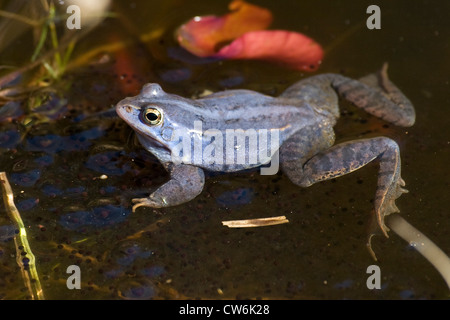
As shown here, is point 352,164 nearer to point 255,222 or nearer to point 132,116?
point 255,222

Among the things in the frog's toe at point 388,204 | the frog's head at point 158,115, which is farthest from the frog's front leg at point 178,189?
the frog's toe at point 388,204

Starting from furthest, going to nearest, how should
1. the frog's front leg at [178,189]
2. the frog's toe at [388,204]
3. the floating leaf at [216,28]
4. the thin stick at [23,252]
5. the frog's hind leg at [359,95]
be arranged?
the floating leaf at [216,28], the frog's hind leg at [359,95], the frog's front leg at [178,189], the frog's toe at [388,204], the thin stick at [23,252]

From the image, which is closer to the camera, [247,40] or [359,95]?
[359,95]

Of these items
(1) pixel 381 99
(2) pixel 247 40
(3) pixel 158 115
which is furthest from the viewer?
(2) pixel 247 40

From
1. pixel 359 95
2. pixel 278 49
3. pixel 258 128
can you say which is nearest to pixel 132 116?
pixel 258 128

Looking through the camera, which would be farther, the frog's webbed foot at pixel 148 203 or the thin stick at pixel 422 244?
the frog's webbed foot at pixel 148 203

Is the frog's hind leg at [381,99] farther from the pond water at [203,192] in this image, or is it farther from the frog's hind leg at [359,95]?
the pond water at [203,192]
